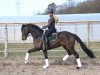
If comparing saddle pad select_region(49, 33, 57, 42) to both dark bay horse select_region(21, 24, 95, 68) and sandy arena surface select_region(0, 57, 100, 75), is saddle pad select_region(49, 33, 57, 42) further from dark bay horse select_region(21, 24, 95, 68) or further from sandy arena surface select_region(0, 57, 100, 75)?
sandy arena surface select_region(0, 57, 100, 75)

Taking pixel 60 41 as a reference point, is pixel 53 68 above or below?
below

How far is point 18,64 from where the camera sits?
43.0 ft

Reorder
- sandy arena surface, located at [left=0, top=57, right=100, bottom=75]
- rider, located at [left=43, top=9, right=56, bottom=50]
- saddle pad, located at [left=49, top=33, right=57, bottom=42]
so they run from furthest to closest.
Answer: saddle pad, located at [left=49, top=33, right=57, bottom=42] < rider, located at [left=43, top=9, right=56, bottom=50] < sandy arena surface, located at [left=0, top=57, right=100, bottom=75]

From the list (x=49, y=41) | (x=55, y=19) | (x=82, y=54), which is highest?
(x=55, y=19)

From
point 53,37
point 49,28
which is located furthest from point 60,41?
point 49,28

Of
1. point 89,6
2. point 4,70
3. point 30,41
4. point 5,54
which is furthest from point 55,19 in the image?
A: point 89,6

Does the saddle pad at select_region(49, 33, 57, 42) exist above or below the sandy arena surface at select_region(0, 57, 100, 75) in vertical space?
above

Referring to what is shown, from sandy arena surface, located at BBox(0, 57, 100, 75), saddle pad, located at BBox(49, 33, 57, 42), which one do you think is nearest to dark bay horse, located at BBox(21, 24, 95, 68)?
saddle pad, located at BBox(49, 33, 57, 42)

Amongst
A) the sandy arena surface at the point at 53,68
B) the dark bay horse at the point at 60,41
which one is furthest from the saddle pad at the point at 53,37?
the sandy arena surface at the point at 53,68

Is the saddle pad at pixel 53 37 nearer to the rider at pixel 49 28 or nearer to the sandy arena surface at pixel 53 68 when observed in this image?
the rider at pixel 49 28

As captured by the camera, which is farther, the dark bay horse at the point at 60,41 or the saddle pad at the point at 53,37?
the saddle pad at the point at 53,37

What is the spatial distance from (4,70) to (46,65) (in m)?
1.60

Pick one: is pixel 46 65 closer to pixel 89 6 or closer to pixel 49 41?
pixel 49 41

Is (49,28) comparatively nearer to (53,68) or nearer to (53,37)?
(53,37)
